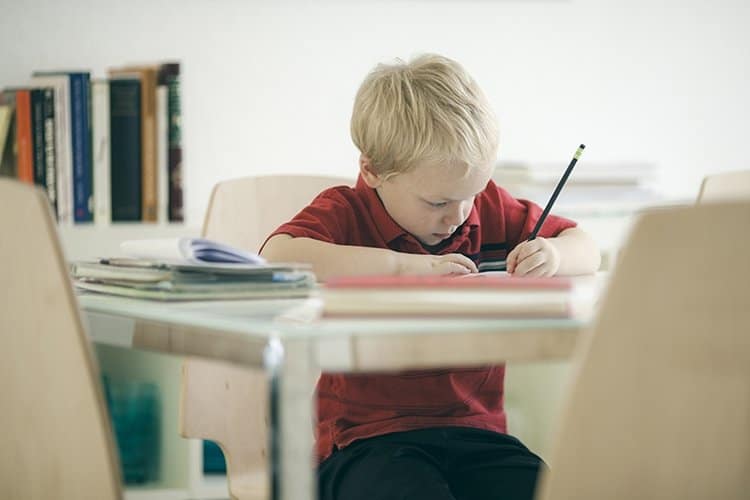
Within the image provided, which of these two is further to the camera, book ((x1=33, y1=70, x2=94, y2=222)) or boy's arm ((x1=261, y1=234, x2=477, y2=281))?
book ((x1=33, y1=70, x2=94, y2=222))

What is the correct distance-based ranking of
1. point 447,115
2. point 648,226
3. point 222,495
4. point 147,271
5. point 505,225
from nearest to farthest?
1. point 648,226
2. point 147,271
3. point 447,115
4. point 505,225
5. point 222,495

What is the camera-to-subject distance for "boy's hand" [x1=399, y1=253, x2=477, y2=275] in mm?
1259

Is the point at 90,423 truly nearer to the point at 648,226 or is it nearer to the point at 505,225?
the point at 648,226

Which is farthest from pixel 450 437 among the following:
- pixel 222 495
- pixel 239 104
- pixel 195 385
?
pixel 239 104

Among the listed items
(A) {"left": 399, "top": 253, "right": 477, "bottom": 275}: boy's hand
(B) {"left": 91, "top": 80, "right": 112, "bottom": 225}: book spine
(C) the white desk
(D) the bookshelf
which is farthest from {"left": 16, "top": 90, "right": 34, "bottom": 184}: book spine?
(C) the white desk

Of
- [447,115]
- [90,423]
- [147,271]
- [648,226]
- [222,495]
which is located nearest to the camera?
[648,226]

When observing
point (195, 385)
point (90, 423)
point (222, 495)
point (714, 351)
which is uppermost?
point (714, 351)

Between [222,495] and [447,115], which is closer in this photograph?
[447,115]

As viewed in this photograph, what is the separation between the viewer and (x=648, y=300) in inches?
29.2

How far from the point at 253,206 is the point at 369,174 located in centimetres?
20

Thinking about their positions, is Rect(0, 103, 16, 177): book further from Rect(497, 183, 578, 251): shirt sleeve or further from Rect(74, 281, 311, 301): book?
Rect(74, 281, 311, 301): book

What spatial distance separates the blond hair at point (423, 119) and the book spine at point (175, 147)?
85 cm

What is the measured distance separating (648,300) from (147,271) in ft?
1.72

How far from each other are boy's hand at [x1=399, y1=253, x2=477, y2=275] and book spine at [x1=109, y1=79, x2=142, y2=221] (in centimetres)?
113
